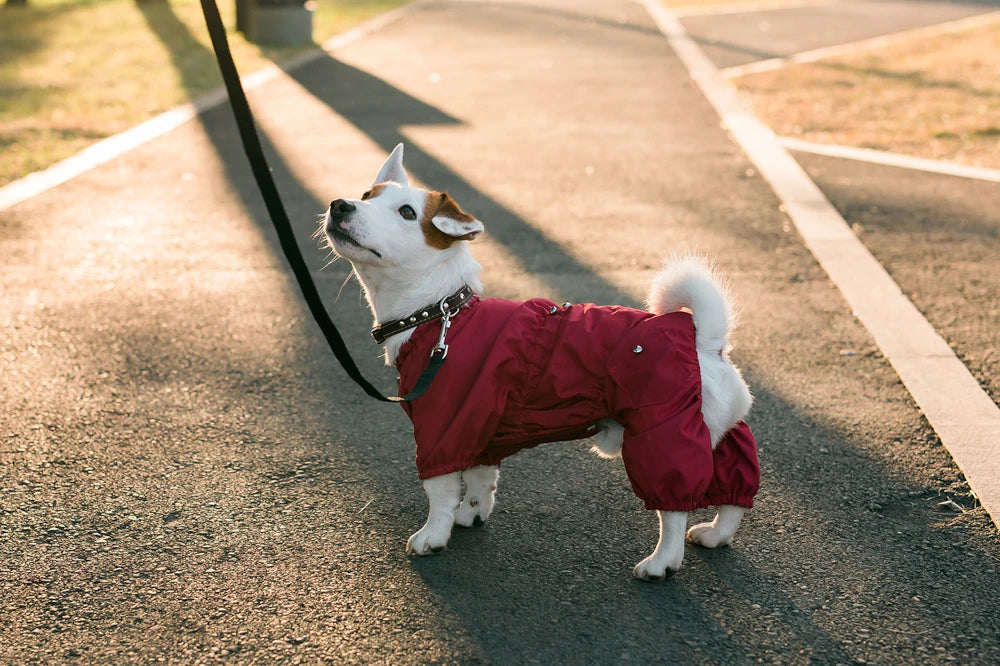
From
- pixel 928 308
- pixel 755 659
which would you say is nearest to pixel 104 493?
pixel 755 659

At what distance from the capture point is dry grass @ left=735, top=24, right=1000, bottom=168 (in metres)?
10.3

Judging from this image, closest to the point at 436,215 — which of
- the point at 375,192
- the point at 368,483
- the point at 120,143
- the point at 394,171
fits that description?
the point at 375,192

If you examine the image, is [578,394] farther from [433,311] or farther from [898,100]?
[898,100]

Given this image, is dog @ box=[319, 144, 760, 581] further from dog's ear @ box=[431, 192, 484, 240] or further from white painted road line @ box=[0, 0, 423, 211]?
white painted road line @ box=[0, 0, 423, 211]

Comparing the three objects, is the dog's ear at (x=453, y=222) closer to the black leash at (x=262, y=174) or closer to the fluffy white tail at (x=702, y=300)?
the black leash at (x=262, y=174)

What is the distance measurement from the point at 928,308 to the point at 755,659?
347 cm

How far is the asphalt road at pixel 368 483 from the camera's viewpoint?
310cm

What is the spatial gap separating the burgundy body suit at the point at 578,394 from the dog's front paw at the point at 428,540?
236 mm

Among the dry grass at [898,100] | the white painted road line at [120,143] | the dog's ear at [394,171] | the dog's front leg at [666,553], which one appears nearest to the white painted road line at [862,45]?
the dry grass at [898,100]

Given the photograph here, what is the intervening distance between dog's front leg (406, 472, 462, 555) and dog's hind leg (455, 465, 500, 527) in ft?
0.55

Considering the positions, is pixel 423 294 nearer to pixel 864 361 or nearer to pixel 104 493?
pixel 104 493

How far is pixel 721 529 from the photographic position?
11.6 feet

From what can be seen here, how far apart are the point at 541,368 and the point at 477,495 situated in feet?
2.02

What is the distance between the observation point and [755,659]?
9.78 ft
